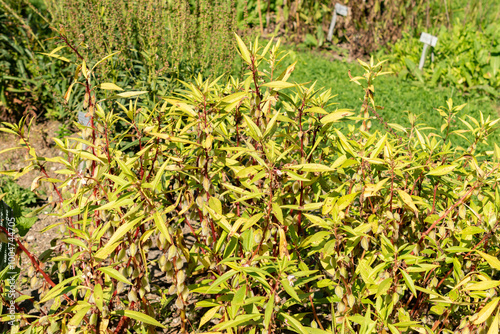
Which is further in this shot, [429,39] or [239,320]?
[429,39]

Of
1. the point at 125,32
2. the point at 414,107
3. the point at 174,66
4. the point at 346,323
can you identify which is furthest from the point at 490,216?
the point at 414,107

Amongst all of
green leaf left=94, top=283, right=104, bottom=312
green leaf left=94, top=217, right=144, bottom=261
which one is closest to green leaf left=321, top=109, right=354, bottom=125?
green leaf left=94, top=217, right=144, bottom=261

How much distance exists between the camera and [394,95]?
581 centimetres

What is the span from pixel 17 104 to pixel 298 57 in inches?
167

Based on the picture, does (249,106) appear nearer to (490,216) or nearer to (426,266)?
(426,266)

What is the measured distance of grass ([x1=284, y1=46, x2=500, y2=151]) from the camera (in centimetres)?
525

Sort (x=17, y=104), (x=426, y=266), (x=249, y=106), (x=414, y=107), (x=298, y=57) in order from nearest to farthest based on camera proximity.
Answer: (x=426, y=266) < (x=249, y=106) < (x=17, y=104) < (x=414, y=107) < (x=298, y=57)

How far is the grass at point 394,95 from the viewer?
525 cm

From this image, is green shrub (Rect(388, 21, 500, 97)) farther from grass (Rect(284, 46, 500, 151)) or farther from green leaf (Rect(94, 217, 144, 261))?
green leaf (Rect(94, 217, 144, 261))

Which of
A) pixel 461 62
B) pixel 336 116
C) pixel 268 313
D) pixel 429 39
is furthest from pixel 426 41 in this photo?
pixel 268 313

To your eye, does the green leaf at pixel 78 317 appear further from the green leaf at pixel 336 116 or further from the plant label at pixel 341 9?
the plant label at pixel 341 9

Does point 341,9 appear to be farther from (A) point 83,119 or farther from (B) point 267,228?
(B) point 267,228

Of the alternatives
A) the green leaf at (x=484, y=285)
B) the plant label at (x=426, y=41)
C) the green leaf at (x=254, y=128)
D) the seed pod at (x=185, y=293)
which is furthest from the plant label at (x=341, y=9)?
the seed pod at (x=185, y=293)

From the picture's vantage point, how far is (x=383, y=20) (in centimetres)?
738
